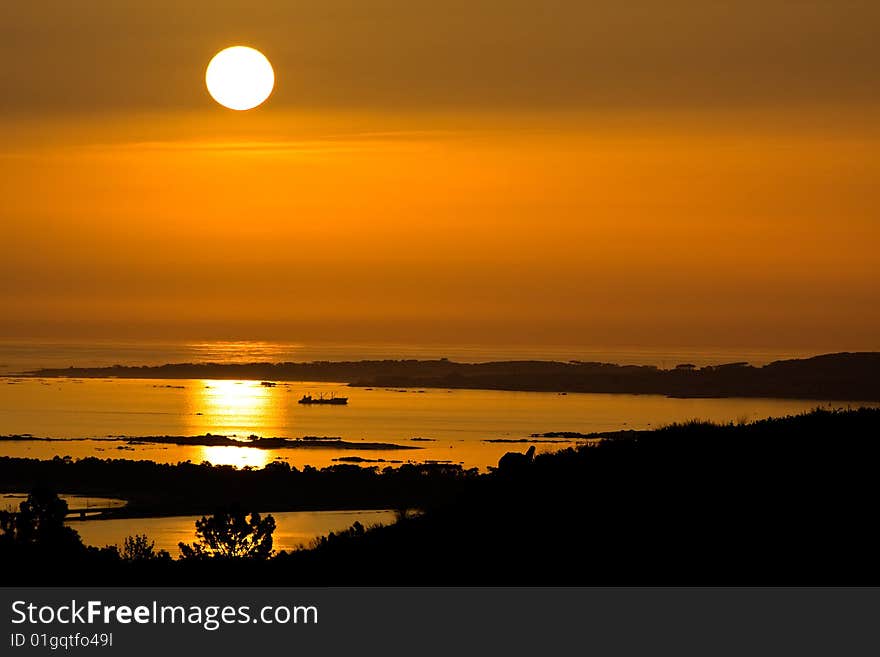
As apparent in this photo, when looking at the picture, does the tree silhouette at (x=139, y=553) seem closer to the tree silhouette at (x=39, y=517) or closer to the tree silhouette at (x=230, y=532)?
the tree silhouette at (x=39, y=517)

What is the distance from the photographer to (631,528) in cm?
2023

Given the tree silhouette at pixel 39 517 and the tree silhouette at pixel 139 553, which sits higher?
the tree silhouette at pixel 39 517

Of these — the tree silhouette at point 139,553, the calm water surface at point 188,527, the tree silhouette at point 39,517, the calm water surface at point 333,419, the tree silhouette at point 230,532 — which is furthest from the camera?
the calm water surface at point 333,419

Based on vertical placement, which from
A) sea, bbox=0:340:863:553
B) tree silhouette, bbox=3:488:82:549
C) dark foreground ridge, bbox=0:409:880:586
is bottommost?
dark foreground ridge, bbox=0:409:880:586

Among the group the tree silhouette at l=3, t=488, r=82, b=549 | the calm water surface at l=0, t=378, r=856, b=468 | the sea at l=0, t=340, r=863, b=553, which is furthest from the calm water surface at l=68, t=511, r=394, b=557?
the calm water surface at l=0, t=378, r=856, b=468

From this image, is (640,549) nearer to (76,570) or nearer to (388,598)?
(388,598)

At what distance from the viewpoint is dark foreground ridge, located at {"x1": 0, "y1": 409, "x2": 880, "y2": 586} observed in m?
18.5

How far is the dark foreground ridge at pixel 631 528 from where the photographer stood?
18531 millimetres

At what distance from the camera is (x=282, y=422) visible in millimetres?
149875

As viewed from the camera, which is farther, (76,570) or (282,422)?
(282,422)

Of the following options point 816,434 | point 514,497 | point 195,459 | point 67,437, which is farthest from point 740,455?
point 67,437

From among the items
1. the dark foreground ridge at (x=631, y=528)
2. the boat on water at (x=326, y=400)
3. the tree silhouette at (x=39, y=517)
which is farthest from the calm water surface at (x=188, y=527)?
the boat on water at (x=326, y=400)

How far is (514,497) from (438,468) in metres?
68.4

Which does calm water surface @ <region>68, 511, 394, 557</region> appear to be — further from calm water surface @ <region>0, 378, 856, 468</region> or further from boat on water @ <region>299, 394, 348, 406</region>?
boat on water @ <region>299, 394, 348, 406</region>
